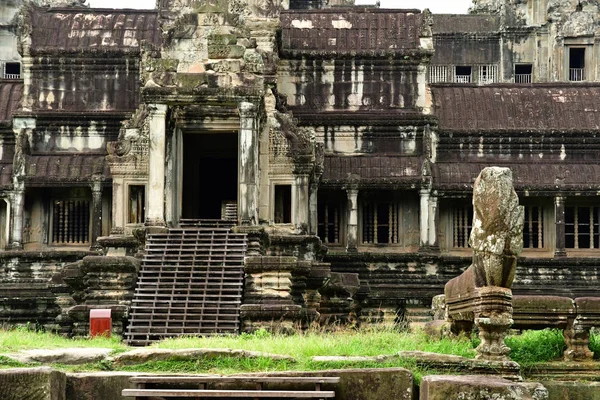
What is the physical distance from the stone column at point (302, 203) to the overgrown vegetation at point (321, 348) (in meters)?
10.4

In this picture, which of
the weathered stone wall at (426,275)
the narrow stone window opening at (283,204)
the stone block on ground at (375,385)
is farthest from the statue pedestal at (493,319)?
the weathered stone wall at (426,275)

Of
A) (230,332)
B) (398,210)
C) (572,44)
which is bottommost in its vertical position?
(230,332)

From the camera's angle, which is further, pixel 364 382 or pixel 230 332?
pixel 230 332

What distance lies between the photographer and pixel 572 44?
53500 millimetres

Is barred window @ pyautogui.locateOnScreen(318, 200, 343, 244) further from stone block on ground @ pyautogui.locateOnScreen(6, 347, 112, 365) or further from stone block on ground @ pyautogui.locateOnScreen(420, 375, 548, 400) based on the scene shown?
stone block on ground @ pyautogui.locateOnScreen(420, 375, 548, 400)

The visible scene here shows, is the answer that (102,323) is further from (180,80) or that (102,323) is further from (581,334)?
(581,334)

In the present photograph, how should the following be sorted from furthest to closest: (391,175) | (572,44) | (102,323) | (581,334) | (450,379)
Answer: (572,44) < (391,175) < (102,323) < (581,334) < (450,379)

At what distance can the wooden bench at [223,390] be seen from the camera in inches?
587

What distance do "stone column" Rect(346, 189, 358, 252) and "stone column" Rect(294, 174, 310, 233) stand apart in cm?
361

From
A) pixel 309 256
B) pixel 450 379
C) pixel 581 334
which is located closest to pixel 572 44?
pixel 309 256

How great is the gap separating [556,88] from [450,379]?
77.5ft

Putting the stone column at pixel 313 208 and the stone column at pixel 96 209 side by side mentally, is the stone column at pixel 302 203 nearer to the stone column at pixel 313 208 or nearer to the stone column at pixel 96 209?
the stone column at pixel 313 208

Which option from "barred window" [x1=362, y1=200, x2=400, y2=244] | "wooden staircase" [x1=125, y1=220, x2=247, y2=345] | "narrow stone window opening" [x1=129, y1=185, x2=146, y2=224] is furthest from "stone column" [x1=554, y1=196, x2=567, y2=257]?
"narrow stone window opening" [x1=129, y1=185, x2=146, y2=224]

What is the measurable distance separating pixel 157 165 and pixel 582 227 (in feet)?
Result: 42.3
